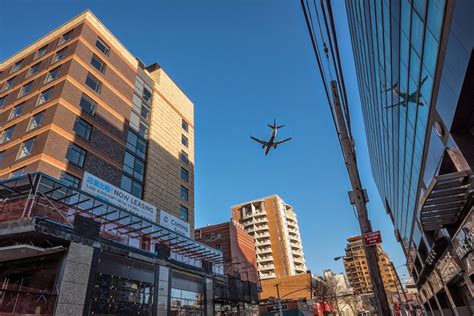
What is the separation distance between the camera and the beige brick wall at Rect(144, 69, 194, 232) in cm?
3481

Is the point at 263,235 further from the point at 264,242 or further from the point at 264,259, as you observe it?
the point at 264,259

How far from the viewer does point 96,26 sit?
35219 mm

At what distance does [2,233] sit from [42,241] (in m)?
1.80

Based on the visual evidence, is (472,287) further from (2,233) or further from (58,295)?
(2,233)

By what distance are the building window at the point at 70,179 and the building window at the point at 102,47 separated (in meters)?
16.5

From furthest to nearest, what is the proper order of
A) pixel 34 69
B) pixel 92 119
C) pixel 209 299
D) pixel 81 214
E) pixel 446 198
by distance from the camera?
pixel 34 69 → pixel 92 119 → pixel 209 299 → pixel 81 214 → pixel 446 198

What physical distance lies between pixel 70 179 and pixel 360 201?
2397cm

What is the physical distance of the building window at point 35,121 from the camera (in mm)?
27487

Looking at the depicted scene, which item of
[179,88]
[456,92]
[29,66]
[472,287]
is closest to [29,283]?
[456,92]

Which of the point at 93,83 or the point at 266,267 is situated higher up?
the point at 93,83

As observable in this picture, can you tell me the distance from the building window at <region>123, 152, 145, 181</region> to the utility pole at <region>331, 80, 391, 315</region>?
87.7 feet

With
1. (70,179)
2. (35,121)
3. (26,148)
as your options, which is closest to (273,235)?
(70,179)

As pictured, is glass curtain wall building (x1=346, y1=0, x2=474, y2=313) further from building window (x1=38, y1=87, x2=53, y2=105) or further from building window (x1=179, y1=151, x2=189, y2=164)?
building window (x1=179, y1=151, x2=189, y2=164)

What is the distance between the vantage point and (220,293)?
30672mm
